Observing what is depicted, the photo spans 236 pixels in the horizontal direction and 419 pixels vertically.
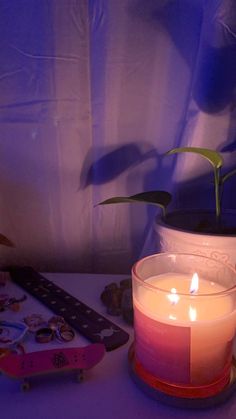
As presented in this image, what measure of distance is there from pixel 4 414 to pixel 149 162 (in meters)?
0.45

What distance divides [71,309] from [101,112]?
1.08ft

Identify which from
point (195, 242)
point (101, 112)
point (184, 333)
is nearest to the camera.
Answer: point (184, 333)

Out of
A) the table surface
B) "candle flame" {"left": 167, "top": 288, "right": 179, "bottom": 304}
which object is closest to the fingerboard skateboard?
the table surface

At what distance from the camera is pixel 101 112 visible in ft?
2.00

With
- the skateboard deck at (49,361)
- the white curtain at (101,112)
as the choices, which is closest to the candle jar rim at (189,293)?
the skateboard deck at (49,361)

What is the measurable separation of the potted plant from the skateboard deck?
0.18 metres

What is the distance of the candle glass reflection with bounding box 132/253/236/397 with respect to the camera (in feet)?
1.21

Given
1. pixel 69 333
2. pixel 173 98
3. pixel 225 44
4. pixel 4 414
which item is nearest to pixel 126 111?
pixel 173 98

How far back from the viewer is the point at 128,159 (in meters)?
0.64

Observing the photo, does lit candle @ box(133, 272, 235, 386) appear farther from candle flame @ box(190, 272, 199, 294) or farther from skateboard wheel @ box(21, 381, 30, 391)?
skateboard wheel @ box(21, 381, 30, 391)

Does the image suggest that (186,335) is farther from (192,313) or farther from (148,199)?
(148,199)

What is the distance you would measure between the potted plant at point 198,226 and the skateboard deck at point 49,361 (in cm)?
18

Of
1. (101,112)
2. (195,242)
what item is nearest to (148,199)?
(195,242)

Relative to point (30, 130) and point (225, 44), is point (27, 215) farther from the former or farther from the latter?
point (225, 44)
